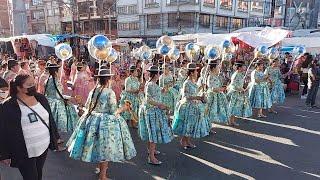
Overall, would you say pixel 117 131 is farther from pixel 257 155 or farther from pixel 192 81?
pixel 257 155

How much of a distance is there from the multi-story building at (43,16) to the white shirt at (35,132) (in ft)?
172

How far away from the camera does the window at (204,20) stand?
40300 mm

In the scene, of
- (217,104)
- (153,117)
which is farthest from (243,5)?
(153,117)

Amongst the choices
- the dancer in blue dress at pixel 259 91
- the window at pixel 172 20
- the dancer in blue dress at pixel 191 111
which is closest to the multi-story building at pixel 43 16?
the window at pixel 172 20

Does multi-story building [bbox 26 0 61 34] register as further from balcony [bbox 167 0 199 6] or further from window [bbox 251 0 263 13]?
window [bbox 251 0 263 13]

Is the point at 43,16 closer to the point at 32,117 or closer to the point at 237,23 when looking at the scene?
the point at 237,23

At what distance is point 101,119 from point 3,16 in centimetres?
6784

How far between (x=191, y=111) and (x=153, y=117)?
97 cm

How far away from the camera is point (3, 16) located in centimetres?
6462

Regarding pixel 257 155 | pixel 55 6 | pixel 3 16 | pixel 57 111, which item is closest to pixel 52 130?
pixel 57 111

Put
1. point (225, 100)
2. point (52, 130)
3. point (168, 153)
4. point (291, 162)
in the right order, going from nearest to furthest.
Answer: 1. point (52, 130)
2. point (291, 162)
3. point (168, 153)
4. point (225, 100)

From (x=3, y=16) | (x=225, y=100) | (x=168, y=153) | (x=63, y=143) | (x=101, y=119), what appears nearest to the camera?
(x=101, y=119)

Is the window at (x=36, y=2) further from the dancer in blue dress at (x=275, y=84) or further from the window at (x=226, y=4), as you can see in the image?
the dancer in blue dress at (x=275, y=84)

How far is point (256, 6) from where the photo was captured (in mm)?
49938
